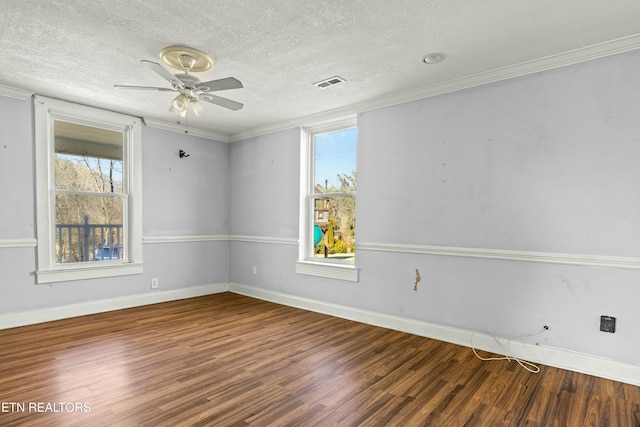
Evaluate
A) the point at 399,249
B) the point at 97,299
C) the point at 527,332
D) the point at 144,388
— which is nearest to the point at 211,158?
the point at 97,299

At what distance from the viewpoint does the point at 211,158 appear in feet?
17.9

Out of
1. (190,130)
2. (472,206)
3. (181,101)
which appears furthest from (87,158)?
(472,206)

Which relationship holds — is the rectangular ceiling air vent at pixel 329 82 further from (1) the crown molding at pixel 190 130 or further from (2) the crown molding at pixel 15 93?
(2) the crown molding at pixel 15 93

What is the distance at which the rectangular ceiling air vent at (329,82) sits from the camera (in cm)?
330

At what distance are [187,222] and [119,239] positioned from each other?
0.93 meters

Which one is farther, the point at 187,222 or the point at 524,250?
the point at 187,222

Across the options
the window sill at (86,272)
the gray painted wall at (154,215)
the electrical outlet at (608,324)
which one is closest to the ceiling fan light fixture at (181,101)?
the gray painted wall at (154,215)

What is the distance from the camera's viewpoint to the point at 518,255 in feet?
9.73

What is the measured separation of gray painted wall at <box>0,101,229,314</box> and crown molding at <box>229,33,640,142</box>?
186 cm

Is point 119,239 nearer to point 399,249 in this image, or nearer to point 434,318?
point 399,249

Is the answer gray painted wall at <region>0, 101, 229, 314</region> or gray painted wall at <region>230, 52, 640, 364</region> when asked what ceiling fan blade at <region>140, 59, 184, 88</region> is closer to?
gray painted wall at <region>230, 52, 640, 364</region>

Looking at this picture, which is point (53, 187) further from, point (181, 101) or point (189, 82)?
point (189, 82)

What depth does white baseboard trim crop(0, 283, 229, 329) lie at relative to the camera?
3660mm

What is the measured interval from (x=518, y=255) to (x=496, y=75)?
1.63 metres
